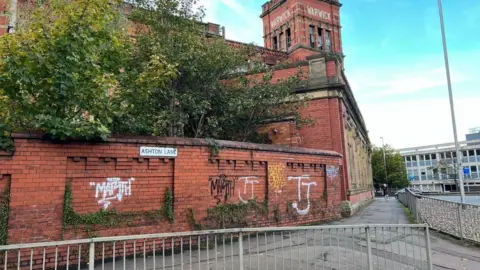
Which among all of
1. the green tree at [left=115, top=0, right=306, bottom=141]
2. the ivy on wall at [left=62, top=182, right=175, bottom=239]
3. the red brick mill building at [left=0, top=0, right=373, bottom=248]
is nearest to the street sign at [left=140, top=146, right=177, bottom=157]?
the red brick mill building at [left=0, top=0, right=373, bottom=248]

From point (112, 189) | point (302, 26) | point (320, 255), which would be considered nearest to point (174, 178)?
point (112, 189)

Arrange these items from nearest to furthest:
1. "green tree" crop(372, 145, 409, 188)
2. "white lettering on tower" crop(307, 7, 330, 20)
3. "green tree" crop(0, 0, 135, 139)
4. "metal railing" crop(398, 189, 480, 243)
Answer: "green tree" crop(0, 0, 135, 139) < "metal railing" crop(398, 189, 480, 243) < "white lettering on tower" crop(307, 7, 330, 20) < "green tree" crop(372, 145, 409, 188)

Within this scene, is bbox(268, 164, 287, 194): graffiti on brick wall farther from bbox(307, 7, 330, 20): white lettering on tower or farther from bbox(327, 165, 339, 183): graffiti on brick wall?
bbox(307, 7, 330, 20): white lettering on tower

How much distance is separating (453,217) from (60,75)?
10632mm

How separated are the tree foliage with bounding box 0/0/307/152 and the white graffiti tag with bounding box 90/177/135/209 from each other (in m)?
0.97

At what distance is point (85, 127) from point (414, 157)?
10265 centimetres

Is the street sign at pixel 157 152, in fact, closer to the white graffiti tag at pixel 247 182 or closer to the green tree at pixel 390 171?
the white graffiti tag at pixel 247 182

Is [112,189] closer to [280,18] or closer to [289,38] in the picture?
[289,38]

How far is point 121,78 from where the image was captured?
7.82m

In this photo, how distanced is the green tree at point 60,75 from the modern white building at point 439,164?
7827 cm

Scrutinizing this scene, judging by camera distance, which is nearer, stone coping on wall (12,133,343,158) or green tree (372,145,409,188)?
stone coping on wall (12,133,343,158)

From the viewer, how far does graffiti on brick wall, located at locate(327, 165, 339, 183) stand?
12.1m

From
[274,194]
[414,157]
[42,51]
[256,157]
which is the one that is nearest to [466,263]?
[274,194]

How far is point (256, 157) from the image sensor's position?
927cm
